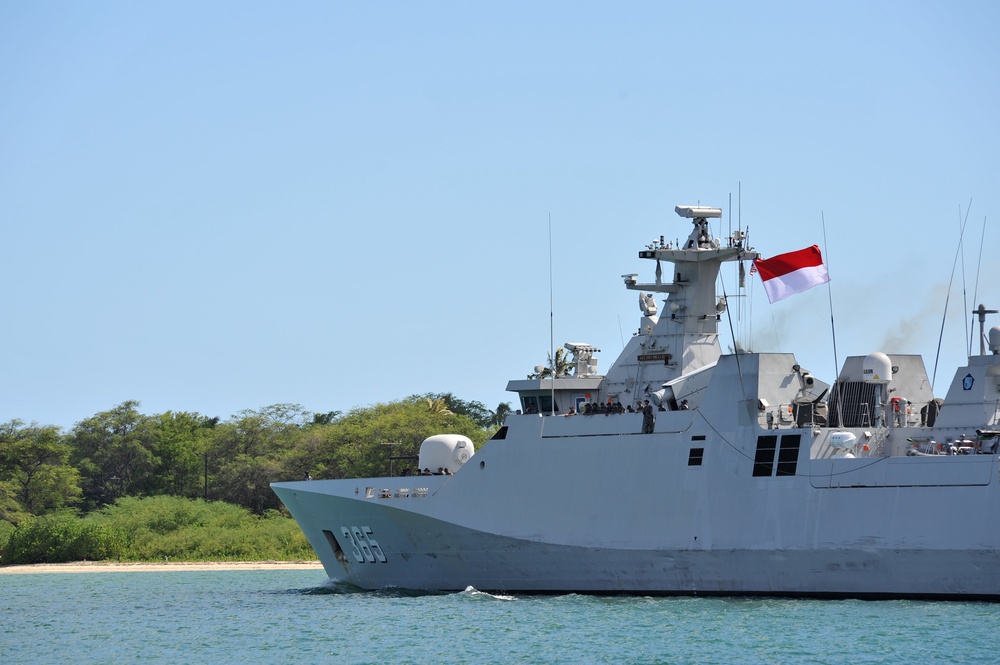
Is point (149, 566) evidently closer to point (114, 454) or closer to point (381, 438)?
point (381, 438)

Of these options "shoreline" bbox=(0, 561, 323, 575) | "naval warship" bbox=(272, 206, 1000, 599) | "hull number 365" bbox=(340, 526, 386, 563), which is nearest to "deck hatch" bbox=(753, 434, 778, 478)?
"naval warship" bbox=(272, 206, 1000, 599)

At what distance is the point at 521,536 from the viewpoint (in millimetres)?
24656

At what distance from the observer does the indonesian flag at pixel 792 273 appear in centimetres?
2328

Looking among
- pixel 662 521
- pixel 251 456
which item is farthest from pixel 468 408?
pixel 662 521

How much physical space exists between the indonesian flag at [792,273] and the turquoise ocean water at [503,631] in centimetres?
513

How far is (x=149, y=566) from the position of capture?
40.6 meters

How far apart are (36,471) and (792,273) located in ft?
112

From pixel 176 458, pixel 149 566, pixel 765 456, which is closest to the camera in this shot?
pixel 765 456

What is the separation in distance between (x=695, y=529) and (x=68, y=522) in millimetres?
25792

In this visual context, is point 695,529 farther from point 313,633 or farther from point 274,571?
point 274,571

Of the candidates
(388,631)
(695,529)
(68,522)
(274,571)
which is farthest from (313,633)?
(68,522)

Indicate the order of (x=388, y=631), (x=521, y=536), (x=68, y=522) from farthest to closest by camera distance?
(x=68, y=522)
(x=521, y=536)
(x=388, y=631)

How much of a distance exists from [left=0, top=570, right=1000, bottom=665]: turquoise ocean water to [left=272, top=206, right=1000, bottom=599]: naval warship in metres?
0.50

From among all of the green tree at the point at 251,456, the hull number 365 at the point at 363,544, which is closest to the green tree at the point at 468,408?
the green tree at the point at 251,456
